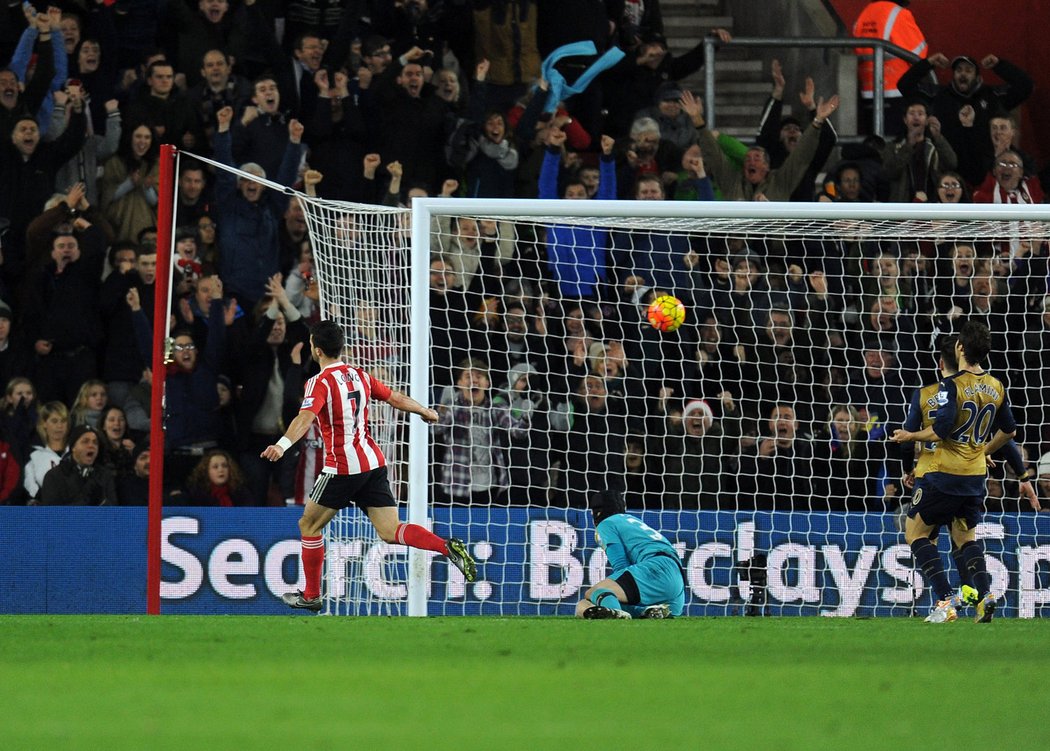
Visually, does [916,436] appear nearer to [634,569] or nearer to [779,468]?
[634,569]

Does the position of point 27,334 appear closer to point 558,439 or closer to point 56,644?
point 558,439

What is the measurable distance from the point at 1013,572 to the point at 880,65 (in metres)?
5.81

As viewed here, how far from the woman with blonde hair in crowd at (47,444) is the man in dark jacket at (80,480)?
0.29 ft

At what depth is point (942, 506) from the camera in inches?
390

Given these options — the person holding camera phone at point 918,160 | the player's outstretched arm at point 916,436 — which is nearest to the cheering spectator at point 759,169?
the person holding camera phone at point 918,160

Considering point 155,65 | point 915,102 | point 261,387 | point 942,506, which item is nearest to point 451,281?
point 261,387

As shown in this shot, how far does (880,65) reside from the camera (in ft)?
52.2

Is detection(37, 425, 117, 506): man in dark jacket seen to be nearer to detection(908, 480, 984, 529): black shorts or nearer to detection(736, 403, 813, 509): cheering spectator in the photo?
detection(736, 403, 813, 509): cheering spectator

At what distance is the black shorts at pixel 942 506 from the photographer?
990 cm

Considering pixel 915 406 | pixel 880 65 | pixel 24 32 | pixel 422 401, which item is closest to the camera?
pixel 915 406

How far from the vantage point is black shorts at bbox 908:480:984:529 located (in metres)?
9.90

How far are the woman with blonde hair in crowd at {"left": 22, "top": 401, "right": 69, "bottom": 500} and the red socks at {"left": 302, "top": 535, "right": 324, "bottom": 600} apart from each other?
9.62 ft

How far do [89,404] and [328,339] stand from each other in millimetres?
3165

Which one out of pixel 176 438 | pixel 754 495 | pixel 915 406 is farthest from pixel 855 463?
pixel 176 438
